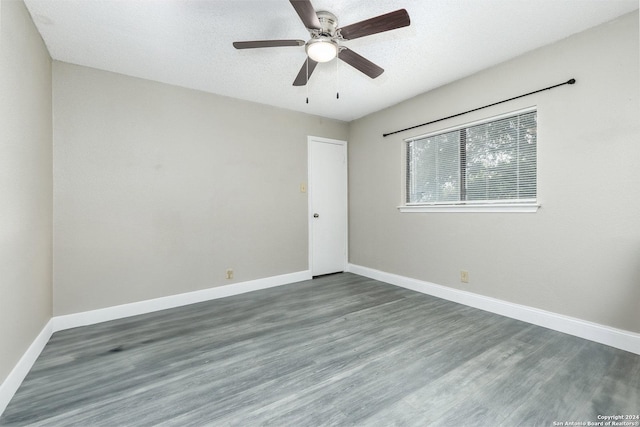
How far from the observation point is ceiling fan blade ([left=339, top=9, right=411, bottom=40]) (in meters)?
1.65

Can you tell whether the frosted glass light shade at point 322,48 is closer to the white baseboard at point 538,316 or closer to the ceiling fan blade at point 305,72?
the ceiling fan blade at point 305,72

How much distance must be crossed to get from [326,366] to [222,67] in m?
2.80

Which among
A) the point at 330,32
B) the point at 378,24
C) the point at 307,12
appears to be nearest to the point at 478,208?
the point at 378,24

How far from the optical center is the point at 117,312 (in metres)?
2.84

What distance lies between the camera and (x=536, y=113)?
2.56 meters

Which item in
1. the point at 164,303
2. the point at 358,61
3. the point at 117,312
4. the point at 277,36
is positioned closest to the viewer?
the point at 358,61

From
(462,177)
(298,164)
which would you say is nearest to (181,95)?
(298,164)

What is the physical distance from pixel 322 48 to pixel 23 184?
2217 mm

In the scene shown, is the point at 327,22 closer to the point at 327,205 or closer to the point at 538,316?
the point at 327,205

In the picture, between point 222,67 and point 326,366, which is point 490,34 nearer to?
point 222,67

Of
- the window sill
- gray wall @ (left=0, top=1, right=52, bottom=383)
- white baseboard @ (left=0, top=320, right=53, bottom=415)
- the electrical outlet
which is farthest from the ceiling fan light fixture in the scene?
white baseboard @ (left=0, top=320, right=53, bottom=415)

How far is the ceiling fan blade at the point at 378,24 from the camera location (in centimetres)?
165

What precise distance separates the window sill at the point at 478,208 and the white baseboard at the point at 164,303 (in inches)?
72.9

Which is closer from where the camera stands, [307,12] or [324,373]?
[307,12]
